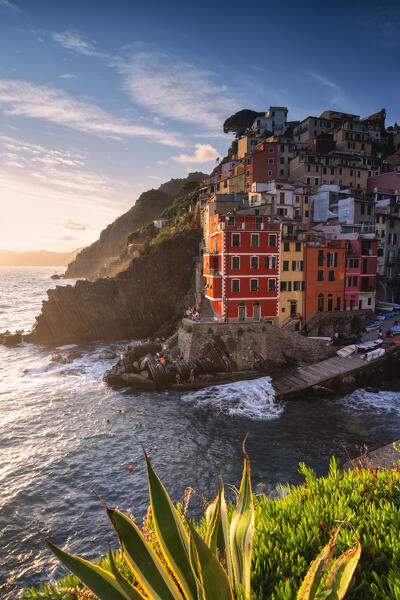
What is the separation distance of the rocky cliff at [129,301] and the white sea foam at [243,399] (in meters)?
19.6

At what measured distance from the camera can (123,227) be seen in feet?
434

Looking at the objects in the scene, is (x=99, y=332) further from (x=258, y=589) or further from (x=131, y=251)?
(x=258, y=589)

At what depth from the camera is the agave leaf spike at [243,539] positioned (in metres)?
3.12

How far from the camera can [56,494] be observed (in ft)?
54.0

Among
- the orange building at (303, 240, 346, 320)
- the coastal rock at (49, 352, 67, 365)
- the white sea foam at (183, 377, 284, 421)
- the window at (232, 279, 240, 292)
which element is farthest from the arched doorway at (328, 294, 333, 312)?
the coastal rock at (49, 352, 67, 365)

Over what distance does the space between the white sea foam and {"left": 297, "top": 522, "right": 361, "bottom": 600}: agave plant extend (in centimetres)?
2178

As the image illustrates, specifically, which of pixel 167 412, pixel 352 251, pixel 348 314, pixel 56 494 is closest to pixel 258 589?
pixel 56 494

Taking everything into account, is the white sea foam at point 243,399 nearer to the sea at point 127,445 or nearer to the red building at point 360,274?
the sea at point 127,445

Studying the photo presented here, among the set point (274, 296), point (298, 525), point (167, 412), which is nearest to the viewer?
→ point (298, 525)

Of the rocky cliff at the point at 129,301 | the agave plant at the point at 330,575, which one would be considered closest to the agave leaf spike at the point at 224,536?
the agave plant at the point at 330,575

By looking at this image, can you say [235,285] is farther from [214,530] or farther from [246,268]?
[214,530]

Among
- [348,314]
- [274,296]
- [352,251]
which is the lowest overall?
[348,314]

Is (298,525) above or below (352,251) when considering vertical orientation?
below

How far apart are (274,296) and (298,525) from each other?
93.3 feet
